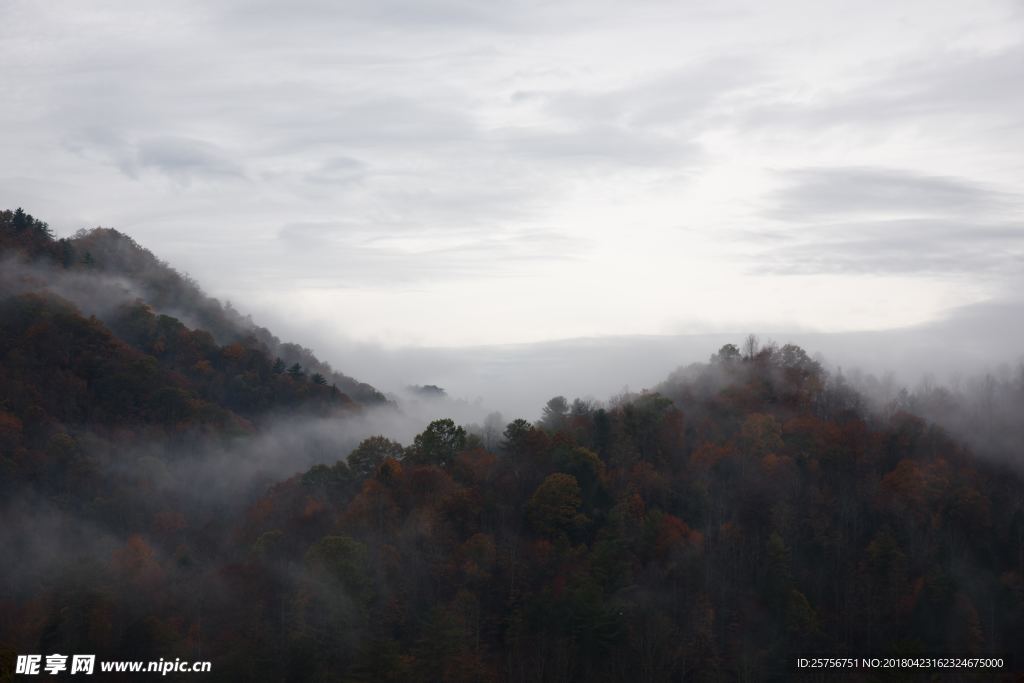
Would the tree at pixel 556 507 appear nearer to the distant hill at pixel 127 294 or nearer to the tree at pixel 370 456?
the tree at pixel 370 456

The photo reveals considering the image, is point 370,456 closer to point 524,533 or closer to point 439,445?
point 439,445

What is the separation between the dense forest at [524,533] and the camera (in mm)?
71375

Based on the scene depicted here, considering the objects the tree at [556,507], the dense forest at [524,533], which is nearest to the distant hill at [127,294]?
the dense forest at [524,533]

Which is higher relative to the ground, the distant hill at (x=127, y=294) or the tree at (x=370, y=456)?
the distant hill at (x=127, y=294)

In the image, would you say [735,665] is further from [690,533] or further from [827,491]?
[827,491]

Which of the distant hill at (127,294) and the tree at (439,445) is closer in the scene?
the tree at (439,445)

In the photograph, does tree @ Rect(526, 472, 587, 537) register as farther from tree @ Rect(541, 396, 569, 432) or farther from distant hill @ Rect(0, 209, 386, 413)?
distant hill @ Rect(0, 209, 386, 413)

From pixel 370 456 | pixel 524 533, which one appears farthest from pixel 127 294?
pixel 524 533

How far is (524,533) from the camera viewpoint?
292 ft

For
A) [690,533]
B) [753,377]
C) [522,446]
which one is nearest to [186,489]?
[522,446]

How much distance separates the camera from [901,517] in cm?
8950

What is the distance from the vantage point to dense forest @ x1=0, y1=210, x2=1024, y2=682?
7138cm

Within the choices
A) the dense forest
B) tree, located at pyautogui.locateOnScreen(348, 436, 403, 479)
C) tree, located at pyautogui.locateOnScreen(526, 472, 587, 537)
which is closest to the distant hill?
the dense forest

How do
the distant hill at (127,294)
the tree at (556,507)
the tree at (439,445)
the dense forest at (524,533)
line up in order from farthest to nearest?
the distant hill at (127,294) → the tree at (439,445) → the tree at (556,507) → the dense forest at (524,533)
